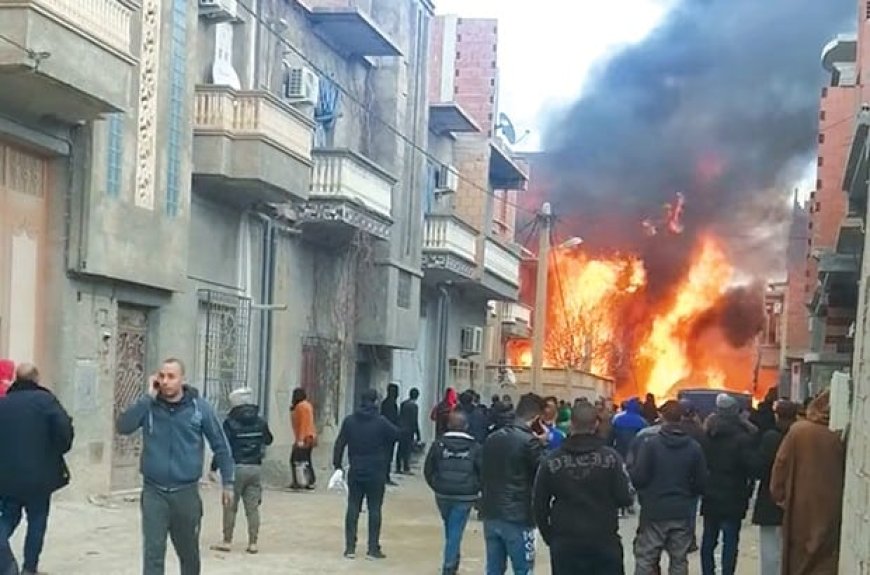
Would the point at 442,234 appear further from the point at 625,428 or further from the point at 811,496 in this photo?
the point at 811,496

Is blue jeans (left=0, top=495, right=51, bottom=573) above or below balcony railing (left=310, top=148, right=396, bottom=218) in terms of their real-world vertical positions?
below

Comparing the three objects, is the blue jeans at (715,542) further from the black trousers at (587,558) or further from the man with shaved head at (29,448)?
the man with shaved head at (29,448)

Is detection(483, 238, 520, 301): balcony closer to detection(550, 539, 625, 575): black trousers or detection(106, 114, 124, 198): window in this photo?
detection(106, 114, 124, 198): window

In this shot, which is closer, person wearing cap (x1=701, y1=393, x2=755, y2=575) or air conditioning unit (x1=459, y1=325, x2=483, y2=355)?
person wearing cap (x1=701, y1=393, x2=755, y2=575)

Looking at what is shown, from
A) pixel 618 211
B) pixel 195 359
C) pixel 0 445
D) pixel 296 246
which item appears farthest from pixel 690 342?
pixel 0 445

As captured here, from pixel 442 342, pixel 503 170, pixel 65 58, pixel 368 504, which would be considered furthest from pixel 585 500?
pixel 503 170

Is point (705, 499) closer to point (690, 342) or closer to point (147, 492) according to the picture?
point (147, 492)

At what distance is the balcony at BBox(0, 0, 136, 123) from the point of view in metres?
12.7

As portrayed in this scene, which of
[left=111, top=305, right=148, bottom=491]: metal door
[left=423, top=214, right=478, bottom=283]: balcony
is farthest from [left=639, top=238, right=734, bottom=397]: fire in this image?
[left=111, top=305, right=148, bottom=491]: metal door

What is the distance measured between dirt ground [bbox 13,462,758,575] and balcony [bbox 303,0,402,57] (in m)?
9.46

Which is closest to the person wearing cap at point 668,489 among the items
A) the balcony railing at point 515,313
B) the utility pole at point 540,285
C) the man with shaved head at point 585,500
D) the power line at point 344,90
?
the man with shaved head at point 585,500

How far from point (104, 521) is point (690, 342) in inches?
1968

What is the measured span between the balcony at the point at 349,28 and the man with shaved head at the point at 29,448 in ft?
49.8

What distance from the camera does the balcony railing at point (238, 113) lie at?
18.8 metres
